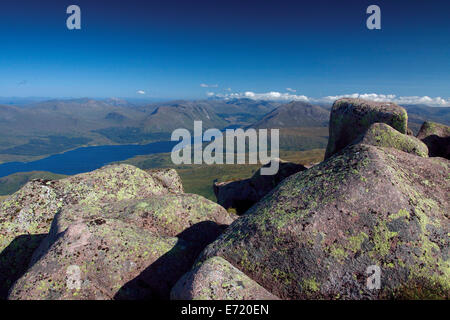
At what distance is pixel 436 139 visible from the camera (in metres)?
23.6

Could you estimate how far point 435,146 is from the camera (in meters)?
23.1

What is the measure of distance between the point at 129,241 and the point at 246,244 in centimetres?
554

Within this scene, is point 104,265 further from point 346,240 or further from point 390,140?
point 390,140

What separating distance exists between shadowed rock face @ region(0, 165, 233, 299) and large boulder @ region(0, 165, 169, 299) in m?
0.05

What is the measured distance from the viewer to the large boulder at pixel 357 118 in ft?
67.9

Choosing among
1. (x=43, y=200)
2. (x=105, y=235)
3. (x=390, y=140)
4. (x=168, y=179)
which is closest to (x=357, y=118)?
(x=390, y=140)

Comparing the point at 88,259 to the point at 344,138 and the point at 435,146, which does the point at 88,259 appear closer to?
the point at 344,138

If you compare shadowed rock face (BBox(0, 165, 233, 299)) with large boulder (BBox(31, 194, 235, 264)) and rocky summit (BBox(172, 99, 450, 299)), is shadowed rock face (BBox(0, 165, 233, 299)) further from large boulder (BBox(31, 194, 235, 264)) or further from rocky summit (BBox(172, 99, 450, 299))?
rocky summit (BBox(172, 99, 450, 299))

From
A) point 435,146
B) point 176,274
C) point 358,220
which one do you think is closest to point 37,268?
point 176,274

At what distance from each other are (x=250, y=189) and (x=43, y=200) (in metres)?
33.4

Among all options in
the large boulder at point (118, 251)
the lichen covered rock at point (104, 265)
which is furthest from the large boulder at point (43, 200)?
the lichen covered rock at point (104, 265)

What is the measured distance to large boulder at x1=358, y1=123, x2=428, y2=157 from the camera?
1581 centimetres

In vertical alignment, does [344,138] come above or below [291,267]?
above

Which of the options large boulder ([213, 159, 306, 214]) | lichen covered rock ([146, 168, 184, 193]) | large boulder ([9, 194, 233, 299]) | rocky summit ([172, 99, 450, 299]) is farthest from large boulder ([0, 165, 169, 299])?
large boulder ([213, 159, 306, 214])
